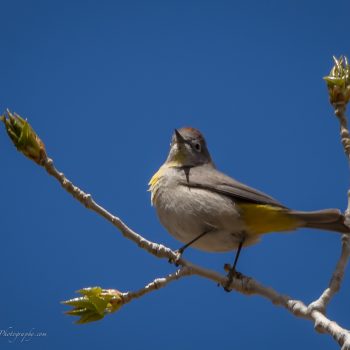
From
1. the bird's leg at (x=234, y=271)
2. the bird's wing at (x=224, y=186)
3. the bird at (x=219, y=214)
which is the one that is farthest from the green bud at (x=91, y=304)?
the bird's wing at (x=224, y=186)

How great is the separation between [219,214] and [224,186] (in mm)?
451

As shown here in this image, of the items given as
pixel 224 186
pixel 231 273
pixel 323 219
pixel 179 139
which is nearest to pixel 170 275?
pixel 231 273

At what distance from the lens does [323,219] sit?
4.71 metres

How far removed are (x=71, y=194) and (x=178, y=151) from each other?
320 cm

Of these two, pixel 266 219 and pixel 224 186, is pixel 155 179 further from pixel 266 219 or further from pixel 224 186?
pixel 266 219

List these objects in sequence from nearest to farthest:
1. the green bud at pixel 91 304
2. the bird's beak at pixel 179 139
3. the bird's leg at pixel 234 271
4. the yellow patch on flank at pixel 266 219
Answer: the green bud at pixel 91 304, the bird's leg at pixel 234 271, the yellow patch on flank at pixel 266 219, the bird's beak at pixel 179 139

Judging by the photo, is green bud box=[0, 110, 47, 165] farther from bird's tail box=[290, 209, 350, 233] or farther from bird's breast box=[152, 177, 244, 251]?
bird's tail box=[290, 209, 350, 233]

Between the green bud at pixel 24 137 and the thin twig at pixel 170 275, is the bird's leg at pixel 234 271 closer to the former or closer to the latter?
the thin twig at pixel 170 275

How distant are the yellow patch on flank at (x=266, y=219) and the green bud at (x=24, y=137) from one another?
249 centimetres

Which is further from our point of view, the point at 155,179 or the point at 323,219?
the point at 155,179

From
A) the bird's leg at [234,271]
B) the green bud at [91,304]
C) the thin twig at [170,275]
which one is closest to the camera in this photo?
the thin twig at [170,275]

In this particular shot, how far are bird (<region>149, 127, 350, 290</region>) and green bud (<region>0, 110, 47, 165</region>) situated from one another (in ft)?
7.31

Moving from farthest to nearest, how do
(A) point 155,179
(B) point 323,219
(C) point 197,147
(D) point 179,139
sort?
(C) point 197,147 → (D) point 179,139 → (A) point 155,179 → (B) point 323,219

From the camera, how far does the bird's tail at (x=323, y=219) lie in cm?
444
